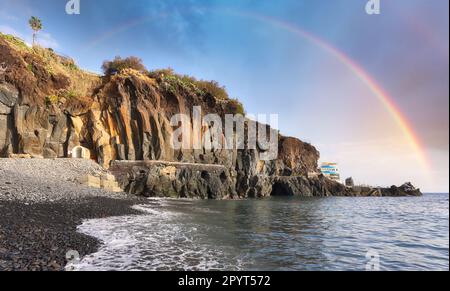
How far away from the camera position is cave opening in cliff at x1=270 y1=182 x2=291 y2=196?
3012 inches

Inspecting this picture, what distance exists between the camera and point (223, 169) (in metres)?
52.9

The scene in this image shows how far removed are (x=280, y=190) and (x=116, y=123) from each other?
4880 centimetres

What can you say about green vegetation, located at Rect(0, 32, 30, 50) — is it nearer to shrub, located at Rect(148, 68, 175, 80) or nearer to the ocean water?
shrub, located at Rect(148, 68, 175, 80)

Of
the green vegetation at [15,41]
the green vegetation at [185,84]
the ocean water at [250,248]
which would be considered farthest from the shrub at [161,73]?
the ocean water at [250,248]

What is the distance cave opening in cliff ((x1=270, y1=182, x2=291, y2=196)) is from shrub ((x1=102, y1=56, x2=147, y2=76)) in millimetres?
46772

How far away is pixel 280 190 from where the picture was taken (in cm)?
7738

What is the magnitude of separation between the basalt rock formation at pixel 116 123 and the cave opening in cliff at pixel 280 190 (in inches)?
671

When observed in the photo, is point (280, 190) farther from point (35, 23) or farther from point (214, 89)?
point (35, 23)

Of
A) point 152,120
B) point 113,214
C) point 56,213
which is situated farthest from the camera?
point 152,120

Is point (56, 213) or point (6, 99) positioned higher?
point (6, 99)

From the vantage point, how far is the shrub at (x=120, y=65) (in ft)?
181
